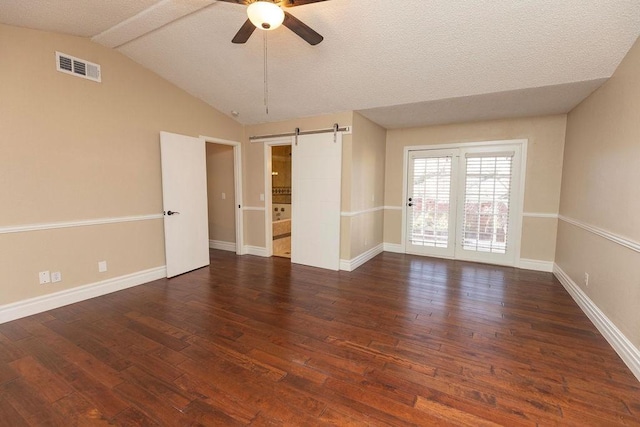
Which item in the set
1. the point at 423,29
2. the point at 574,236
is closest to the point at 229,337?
the point at 423,29

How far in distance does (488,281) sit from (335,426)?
3.31 meters

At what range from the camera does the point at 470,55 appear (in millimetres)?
2859

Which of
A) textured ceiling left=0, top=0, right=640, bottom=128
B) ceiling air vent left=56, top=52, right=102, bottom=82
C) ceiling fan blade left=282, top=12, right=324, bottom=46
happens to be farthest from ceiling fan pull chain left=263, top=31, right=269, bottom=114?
ceiling air vent left=56, top=52, right=102, bottom=82

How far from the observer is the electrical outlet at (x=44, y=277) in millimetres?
3049

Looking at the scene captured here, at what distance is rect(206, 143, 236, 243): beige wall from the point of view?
18.5 feet

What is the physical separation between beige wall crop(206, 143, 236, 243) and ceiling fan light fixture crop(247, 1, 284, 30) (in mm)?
3688

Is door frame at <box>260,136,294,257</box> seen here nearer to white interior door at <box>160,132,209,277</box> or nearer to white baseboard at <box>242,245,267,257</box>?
white baseboard at <box>242,245,267,257</box>

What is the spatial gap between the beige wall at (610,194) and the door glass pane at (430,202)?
5.66ft

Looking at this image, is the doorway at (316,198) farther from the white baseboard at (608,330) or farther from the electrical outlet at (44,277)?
the electrical outlet at (44,277)

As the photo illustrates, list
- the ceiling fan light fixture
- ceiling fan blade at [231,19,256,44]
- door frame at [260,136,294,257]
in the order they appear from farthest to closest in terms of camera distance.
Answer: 1. door frame at [260,136,294,257]
2. ceiling fan blade at [231,19,256,44]
3. the ceiling fan light fixture

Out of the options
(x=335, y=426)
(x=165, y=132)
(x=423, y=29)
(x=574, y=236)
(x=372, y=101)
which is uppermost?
(x=423, y=29)

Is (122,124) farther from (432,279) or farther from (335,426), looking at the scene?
(432,279)

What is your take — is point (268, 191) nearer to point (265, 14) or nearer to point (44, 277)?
point (44, 277)

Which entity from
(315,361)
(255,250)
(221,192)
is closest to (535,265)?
(315,361)
